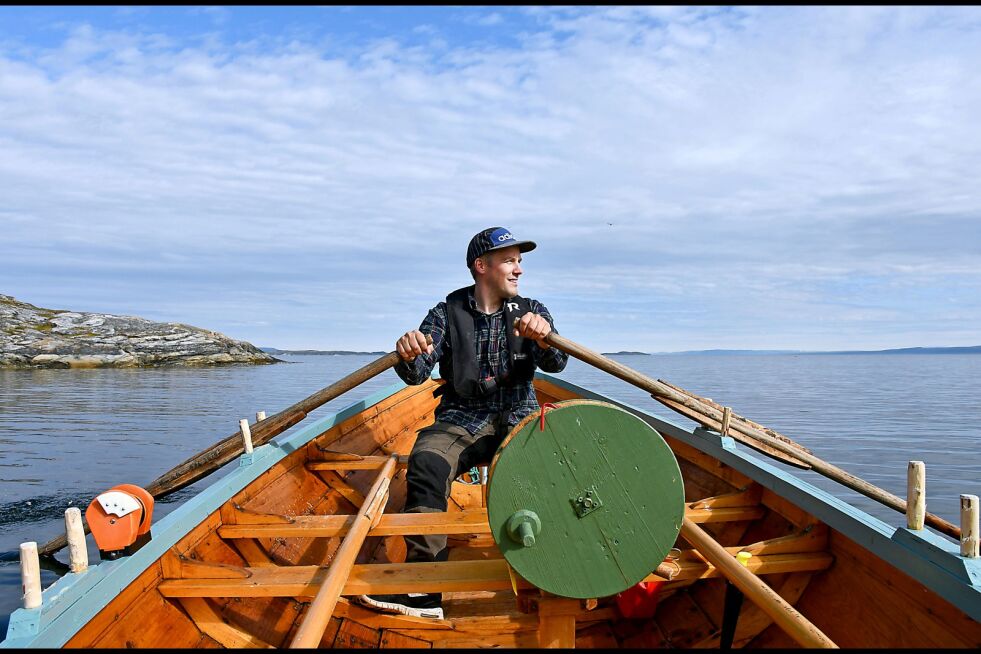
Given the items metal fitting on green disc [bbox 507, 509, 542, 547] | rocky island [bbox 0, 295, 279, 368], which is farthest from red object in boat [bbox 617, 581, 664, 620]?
rocky island [bbox 0, 295, 279, 368]

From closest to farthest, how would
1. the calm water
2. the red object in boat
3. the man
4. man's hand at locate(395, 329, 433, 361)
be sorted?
the red object in boat, man's hand at locate(395, 329, 433, 361), the man, the calm water

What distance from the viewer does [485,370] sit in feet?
14.0

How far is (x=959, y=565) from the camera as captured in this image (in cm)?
229

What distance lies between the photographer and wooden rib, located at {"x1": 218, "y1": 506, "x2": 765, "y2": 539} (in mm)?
3332

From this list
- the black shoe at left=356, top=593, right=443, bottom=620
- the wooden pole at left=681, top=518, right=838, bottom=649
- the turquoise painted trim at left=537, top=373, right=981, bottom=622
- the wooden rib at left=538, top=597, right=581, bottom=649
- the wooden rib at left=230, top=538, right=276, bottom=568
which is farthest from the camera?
the wooden rib at left=230, top=538, right=276, bottom=568

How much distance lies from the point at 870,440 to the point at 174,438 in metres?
16.1

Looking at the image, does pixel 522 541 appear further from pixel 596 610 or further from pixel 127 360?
pixel 127 360

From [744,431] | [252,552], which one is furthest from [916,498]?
[252,552]

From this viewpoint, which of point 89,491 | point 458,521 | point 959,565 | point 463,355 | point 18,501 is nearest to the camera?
point 959,565

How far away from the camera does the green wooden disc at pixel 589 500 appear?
2490 mm

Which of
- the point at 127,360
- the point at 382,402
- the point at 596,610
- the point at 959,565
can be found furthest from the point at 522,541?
the point at 127,360

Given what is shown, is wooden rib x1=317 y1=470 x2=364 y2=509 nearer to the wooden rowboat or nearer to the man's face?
the wooden rowboat

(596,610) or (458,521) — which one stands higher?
(458,521)

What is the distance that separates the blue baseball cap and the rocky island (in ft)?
169
